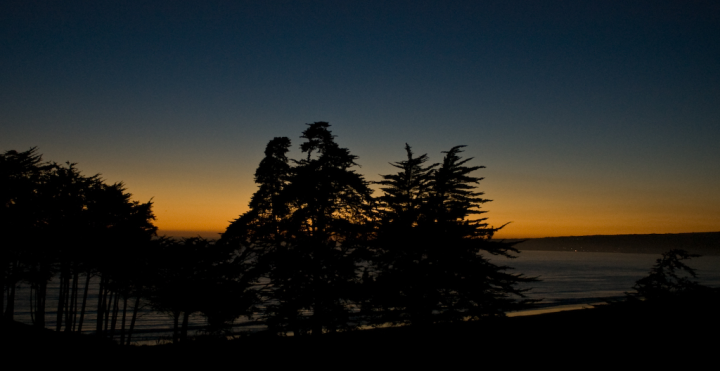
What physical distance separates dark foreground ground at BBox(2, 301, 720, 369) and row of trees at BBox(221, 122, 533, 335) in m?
4.18

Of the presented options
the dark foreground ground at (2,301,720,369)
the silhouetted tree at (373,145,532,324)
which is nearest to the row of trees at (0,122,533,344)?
the silhouetted tree at (373,145,532,324)

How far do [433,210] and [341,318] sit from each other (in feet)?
24.9

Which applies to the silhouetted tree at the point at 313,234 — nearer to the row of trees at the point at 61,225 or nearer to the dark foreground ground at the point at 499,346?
the dark foreground ground at the point at 499,346

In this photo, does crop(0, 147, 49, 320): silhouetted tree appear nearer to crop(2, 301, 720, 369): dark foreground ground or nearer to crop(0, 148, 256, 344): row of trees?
crop(0, 148, 256, 344): row of trees

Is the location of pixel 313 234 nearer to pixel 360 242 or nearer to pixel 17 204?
pixel 360 242

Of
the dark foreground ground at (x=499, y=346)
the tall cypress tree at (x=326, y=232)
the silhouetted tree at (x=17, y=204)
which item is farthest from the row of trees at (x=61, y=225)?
the tall cypress tree at (x=326, y=232)

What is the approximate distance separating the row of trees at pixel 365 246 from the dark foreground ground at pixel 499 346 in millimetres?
4180

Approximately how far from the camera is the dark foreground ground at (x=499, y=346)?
9898mm

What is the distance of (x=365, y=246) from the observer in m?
19.5

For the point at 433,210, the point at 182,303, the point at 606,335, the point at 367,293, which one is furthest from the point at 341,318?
the point at 182,303

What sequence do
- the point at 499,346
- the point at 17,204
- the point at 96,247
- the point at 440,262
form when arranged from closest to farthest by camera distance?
the point at 499,346 → the point at 440,262 → the point at 17,204 → the point at 96,247

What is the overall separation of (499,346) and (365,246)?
9309mm

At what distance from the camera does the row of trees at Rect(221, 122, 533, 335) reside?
18.6 metres

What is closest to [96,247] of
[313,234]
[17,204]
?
[17,204]
